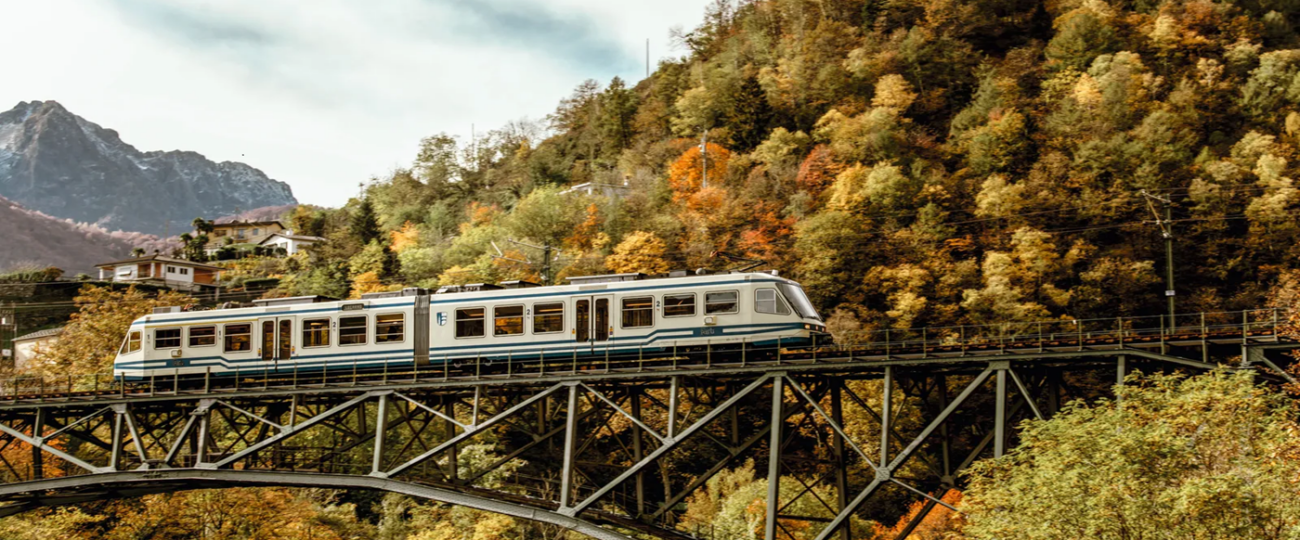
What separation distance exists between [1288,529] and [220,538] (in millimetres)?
34704

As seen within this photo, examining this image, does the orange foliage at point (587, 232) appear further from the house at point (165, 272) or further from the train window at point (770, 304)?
the house at point (165, 272)

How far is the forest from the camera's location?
53.6m

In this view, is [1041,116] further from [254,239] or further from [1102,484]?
[254,239]

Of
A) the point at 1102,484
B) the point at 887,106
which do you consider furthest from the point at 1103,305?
the point at 1102,484

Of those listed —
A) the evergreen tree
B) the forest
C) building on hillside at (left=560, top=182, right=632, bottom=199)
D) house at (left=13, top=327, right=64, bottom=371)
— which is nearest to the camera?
the forest

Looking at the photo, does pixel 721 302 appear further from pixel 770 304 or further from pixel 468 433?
pixel 468 433

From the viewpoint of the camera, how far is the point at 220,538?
39.7 metres

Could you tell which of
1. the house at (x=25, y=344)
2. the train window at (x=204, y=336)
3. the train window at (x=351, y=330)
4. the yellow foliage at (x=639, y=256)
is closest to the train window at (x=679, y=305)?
the train window at (x=351, y=330)

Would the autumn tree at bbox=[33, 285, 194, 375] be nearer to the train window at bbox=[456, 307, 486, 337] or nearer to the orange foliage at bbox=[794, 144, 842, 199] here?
the train window at bbox=[456, 307, 486, 337]

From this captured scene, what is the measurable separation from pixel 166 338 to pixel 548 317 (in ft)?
41.5

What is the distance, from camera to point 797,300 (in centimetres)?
2944

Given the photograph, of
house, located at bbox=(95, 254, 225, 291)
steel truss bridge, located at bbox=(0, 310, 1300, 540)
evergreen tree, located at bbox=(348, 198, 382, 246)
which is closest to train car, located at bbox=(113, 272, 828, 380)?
steel truss bridge, located at bbox=(0, 310, 1300, 540)

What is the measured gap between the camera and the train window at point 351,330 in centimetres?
3180

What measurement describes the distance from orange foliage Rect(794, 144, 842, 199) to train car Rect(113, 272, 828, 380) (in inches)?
1454
